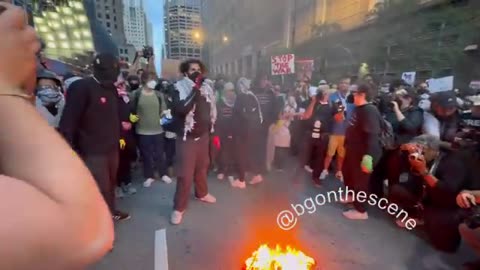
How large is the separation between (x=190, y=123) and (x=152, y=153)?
5.05ft

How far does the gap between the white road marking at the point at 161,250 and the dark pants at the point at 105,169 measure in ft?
1.90

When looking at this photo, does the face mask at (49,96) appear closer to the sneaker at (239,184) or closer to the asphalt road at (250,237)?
the asphalt road at (250,237)

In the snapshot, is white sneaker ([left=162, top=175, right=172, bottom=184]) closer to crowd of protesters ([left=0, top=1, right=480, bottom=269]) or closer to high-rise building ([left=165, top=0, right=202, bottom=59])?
crowd of protesters ([left=0, top=1, right=480, bottom=269])

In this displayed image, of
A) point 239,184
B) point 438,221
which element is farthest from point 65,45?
point 438,221

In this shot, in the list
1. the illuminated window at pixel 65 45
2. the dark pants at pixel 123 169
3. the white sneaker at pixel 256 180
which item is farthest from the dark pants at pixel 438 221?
the illuminated window at pixel 65 45

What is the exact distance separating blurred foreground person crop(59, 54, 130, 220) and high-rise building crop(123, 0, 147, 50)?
0.74 m

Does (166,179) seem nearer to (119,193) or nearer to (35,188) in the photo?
(119,193)

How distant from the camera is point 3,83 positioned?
1.44ft

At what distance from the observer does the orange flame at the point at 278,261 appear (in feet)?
6.89

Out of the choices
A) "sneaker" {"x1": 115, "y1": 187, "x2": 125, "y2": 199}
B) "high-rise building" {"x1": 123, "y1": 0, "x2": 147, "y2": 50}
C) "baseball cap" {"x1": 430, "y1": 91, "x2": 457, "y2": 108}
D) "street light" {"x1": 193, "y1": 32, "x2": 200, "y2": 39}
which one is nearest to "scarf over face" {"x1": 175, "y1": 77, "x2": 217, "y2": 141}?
"street light" {"x1": 193, "y1": 32, "x2": 200, "y2": 39}

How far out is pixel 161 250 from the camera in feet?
10.1

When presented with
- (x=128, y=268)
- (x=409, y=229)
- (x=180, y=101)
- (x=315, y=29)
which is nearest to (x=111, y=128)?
(x=180, y=101)

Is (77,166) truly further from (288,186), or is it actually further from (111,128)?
(288,186)

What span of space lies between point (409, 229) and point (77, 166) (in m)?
3.88
